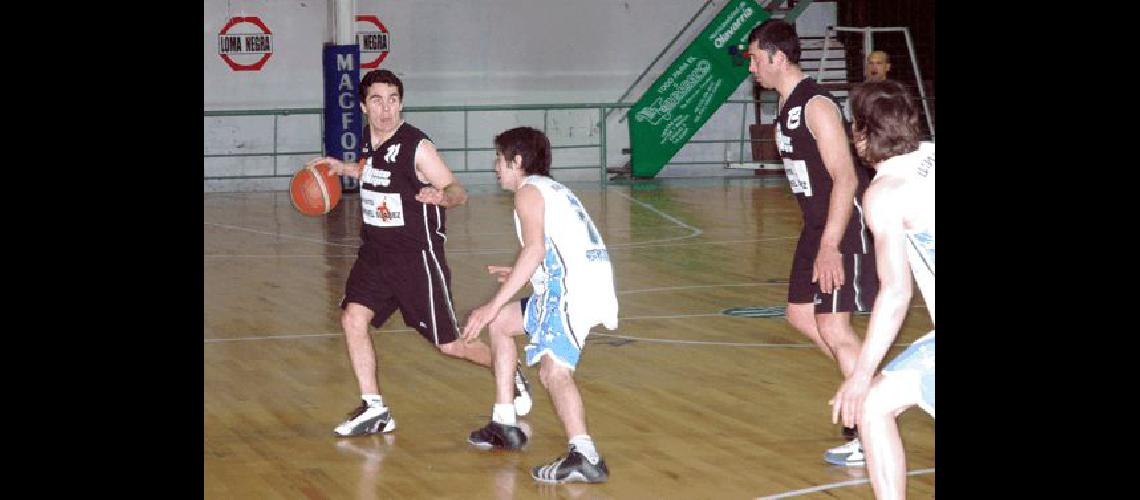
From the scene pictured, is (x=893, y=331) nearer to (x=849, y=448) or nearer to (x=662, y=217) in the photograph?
(x=849, y=448)

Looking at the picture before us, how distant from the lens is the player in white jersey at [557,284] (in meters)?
5.67

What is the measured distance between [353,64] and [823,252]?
50.7 ft

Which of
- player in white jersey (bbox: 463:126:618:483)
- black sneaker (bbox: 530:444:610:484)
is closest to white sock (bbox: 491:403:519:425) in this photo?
player in white jersey (bbox: 463:126:618:483)

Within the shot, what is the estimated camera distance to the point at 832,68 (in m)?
22.9

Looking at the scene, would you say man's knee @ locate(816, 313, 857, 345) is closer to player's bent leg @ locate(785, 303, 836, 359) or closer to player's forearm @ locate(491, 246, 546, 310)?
player's bent leg @ locate(785, 303, 836, 359)

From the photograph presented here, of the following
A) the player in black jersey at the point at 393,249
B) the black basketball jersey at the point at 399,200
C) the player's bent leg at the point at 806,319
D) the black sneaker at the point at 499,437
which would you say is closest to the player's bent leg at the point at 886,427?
the player's bent leg at the point at 806,319

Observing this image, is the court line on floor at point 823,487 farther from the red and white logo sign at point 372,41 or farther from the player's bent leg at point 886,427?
the red and white logo sign at point 372,41

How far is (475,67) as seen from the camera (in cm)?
2352

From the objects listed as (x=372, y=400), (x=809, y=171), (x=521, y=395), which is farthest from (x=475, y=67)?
(x=809, y=171)

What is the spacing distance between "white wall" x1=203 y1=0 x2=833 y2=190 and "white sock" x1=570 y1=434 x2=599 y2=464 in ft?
55.1

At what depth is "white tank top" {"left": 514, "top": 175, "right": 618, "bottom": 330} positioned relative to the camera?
227 inches
